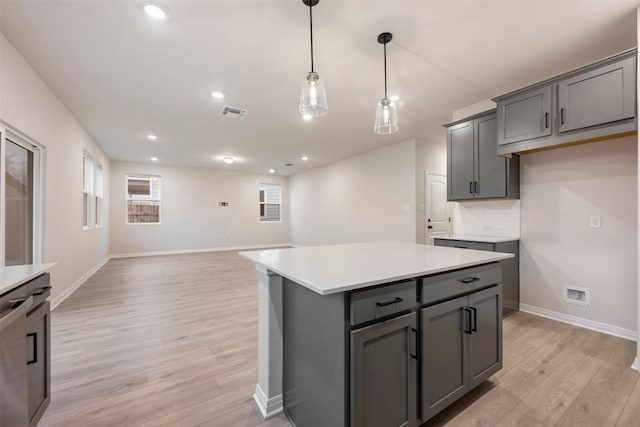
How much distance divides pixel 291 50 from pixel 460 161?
2.52 m

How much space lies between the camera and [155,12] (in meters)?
1.96

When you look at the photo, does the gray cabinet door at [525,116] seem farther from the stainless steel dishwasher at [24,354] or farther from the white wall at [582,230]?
the stainless steel dishwasher at [24,354]

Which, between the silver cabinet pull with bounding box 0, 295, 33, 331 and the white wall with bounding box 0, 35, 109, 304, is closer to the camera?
the silver cabinet pull with bounding box 0, 295, 33, 331

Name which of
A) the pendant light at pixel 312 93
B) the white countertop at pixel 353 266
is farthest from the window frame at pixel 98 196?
the pendant light at pixel 312 93

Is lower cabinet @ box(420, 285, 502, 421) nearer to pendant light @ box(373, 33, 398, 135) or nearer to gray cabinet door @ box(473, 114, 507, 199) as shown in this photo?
pendant light @ box(373, 33, 398, 135)

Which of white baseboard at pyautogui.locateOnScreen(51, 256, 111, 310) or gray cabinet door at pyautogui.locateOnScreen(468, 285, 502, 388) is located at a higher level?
gray cabinet door at pyautogui.locateOnScreen(468, 285, 502, 388)

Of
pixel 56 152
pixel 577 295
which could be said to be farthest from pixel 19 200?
pixel 577 295

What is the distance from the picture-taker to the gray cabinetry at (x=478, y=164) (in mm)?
3162

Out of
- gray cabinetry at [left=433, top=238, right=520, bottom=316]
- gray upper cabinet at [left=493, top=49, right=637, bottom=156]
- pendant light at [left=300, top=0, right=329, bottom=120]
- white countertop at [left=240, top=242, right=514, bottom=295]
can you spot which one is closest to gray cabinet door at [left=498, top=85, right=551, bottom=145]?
gray upper cabinet at [left=493, top=49, right=637, bottom=156]

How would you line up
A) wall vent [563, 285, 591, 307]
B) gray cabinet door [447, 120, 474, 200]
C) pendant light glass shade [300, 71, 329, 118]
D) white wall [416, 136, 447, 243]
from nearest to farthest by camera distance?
pendant light glass shade [300, 71, 329, 118] → wall vent [563, 285, 591, 307] → gray cabinet door [447, 120, 474, 200] → white wall [416, 136, 447, 243]

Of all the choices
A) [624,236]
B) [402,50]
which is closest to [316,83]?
[402,50]

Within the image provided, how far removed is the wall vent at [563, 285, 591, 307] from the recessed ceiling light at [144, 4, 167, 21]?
456 centimetres

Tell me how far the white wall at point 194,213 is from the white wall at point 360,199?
151 centimetres

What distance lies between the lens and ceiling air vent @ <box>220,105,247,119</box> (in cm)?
378
